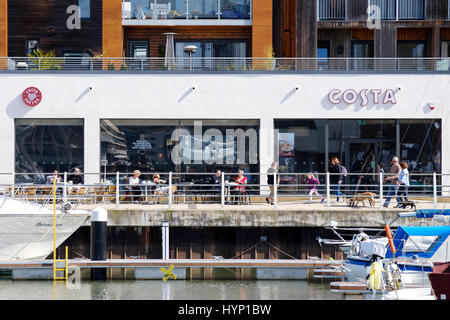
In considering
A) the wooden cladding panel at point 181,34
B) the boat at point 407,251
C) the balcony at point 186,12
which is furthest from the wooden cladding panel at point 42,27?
the boat at point 407,251

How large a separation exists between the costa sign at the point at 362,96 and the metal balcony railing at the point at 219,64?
81 centimetres

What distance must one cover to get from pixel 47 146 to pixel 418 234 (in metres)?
16.3

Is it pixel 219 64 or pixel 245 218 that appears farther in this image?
pixel 219 64

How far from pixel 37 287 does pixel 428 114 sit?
17.1 meters

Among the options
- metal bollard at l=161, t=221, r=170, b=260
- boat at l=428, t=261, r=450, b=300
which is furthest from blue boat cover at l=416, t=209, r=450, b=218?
metal bollard at l=161, t=221, r=170, b=260

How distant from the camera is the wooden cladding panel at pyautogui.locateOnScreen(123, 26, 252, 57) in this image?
35875 millimetres

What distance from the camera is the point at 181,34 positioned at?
118ft

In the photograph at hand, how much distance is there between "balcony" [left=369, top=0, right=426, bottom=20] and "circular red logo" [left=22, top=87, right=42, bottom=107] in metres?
13.4

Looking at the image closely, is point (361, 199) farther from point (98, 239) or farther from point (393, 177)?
point (98, 239)

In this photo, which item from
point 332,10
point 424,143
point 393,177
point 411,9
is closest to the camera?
point 393,177

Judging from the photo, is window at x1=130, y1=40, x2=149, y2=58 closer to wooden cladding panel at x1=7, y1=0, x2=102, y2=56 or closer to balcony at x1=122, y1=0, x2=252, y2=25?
balcony at x1=122, y1=0, x2=252, y2=25

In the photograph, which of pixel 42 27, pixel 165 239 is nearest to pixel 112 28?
pixel 42 27

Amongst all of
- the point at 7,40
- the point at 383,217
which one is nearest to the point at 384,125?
the point at 383,217

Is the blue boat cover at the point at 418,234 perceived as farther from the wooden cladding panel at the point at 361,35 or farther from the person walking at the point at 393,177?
the wooden cladding panel at the point at 361,35
